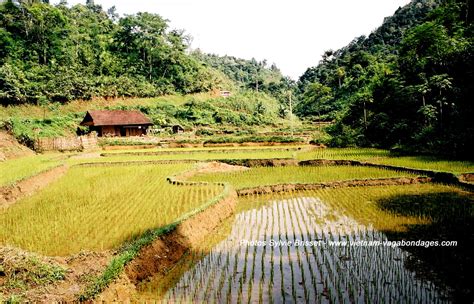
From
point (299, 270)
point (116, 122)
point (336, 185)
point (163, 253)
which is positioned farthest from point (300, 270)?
point (116, 122)

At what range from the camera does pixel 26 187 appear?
12352 mm

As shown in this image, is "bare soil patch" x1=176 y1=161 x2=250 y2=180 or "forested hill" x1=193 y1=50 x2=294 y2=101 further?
"forested hill" x1=193 y1=50 x2=294 y2=101

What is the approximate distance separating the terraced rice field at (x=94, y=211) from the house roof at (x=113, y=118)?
18.9 m

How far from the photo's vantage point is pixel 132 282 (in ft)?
17.7

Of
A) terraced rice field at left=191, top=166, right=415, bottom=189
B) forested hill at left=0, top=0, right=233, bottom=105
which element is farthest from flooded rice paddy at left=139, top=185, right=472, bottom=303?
forested hill at left=0, top=0, right=233, bottom=105

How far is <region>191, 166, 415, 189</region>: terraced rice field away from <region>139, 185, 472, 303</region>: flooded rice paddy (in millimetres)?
5018

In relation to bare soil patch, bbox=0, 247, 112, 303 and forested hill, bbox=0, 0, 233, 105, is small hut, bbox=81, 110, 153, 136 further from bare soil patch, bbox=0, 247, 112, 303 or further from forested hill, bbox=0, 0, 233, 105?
bare soil patch, bbox=0, 247, 112, 303

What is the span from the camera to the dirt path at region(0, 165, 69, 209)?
10812 millimetres

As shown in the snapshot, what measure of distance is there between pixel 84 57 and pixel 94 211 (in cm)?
4304

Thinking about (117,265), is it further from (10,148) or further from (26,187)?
(10,148)

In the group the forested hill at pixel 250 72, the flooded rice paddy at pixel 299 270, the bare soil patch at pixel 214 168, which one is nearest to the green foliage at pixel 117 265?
the flooded rice paddy at pixel 299 270

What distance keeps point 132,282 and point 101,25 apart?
5905 centimetres

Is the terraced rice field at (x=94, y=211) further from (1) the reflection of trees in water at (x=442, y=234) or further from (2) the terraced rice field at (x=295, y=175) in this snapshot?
(1) the reflection of trees in water at (x=442, y=234)

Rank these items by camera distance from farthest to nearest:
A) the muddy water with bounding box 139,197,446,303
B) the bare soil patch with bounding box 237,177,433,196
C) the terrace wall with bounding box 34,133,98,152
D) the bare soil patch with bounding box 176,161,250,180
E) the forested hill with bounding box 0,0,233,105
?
the forested hill with bounding box 0,0,233,105 → the terrace wall with bounding box 34,133,98,152 → the bare soil patch with bounding box 176,161,250,180 → the bare soil patch with bounding box 237,177,433,196 → the muddy water with bounding box 139,197,446,303
